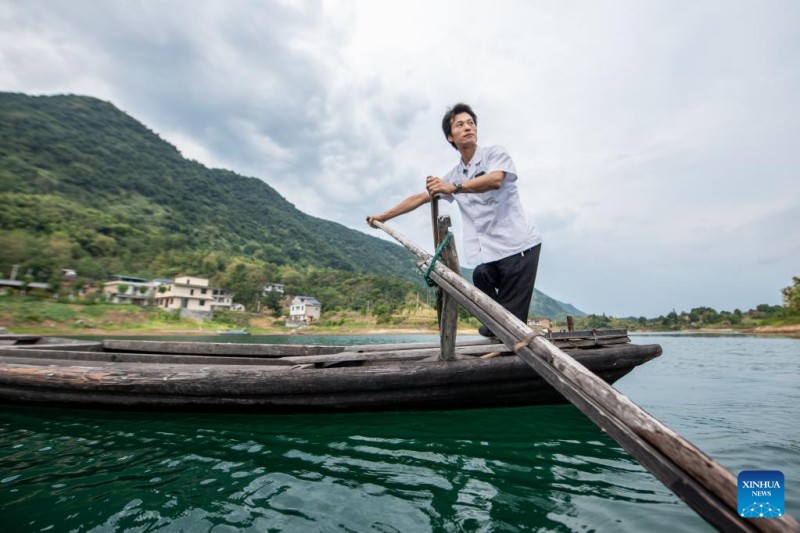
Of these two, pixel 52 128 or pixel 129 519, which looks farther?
pixel 52 128

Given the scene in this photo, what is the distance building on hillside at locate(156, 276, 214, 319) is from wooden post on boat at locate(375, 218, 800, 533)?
222 ft

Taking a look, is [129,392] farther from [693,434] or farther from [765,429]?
[765,429]

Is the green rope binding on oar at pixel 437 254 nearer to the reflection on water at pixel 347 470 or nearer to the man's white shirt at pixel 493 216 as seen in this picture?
the man's white shirt at pixel 493 216

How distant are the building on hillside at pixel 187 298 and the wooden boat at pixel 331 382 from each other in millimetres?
63834

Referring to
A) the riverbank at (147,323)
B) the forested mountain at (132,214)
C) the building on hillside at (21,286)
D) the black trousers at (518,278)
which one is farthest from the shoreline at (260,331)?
the black trousers at (518,278)

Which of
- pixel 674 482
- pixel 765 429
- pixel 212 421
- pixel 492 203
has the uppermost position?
pixel 492 203

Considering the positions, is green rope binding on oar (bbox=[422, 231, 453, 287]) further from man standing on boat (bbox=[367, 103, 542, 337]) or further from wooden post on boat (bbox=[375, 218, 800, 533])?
wooden post on boat (bbox=[375, 218, 800, 533])

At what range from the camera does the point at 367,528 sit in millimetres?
1827

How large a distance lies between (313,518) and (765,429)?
4722 millimetres

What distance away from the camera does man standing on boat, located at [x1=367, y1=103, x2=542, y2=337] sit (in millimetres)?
3555

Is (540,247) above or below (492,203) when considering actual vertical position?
below

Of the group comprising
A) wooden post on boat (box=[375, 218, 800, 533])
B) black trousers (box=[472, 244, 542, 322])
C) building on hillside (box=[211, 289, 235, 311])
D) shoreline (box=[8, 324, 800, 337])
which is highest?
black trousers (box=[472, 244, 542, 322])

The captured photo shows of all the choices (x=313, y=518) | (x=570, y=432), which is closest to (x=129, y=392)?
(x=313, y=518)

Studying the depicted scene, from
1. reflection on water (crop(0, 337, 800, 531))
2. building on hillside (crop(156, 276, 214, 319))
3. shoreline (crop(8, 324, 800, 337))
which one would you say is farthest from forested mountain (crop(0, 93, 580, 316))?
reflection on water (crop(0, 337, 800, 531))
